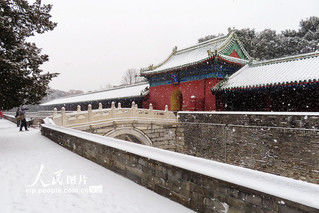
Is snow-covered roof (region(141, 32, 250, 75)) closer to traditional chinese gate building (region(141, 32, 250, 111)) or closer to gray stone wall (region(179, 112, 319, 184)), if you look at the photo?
traditional chinese gate building (region(141, 32, 250, 111))

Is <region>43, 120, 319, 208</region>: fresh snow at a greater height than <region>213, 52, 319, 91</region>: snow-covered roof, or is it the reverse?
<region>213, 52, 319, 91</region>: snow-covered roof

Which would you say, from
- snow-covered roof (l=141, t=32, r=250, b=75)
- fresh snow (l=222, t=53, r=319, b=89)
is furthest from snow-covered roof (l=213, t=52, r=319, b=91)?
snow-covered roof (l=141, t=32, r=250, b=75)

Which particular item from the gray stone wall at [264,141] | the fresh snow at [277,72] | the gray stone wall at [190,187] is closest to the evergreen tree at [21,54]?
the gray stone wall at [190,187]

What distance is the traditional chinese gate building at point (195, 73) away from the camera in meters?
14.0

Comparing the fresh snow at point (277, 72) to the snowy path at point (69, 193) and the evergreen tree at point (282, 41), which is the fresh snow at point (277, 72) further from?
the evergreen tree at point (282, 41)

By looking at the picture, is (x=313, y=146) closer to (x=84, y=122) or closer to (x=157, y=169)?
(x=157, y=169)

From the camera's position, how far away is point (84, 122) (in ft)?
37.5

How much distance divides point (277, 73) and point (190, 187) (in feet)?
35.3

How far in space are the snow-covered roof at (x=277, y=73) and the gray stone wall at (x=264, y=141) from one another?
82.0 inches

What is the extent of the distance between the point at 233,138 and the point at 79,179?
8.42m

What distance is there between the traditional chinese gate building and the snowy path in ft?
33.4

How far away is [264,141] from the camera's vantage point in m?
9.60

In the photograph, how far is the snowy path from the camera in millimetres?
3287

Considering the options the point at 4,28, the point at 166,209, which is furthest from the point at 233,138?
the point at 4,28
